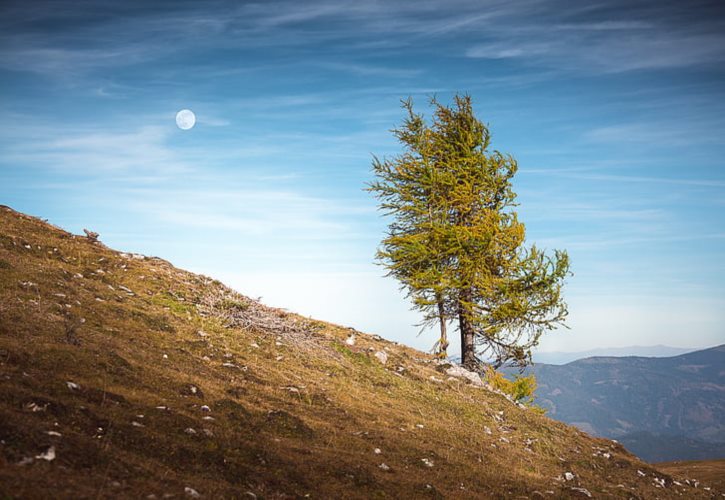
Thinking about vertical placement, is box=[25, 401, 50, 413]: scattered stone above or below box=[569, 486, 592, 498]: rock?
above

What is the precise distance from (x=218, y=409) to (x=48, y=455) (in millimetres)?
4603

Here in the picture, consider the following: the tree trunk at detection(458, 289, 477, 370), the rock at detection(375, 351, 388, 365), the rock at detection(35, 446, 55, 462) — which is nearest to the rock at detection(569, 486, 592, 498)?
the rock at detection(375, 351, 388, 365)

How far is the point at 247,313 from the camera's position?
20.0 m

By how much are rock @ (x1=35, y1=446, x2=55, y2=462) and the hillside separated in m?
0.03

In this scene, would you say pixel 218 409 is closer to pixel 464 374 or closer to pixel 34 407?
pixel 34 407

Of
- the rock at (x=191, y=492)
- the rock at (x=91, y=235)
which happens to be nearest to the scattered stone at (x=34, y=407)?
the rock at (x=191, y=492)

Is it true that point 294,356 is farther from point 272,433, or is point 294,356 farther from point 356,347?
point 272,433

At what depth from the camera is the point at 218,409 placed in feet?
35.5

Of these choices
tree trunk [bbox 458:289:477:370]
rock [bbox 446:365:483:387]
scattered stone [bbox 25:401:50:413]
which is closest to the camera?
scattered stone [bbox 25:401:50:413]

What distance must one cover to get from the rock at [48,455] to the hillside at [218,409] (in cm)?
3

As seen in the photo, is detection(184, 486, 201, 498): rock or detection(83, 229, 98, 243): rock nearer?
detection(184, 486, 201, 498): rock

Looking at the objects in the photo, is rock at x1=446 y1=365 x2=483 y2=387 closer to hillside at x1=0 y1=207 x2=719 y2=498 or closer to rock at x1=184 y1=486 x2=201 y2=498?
hillside at x1=0 y1=207 x2=719 y2=498

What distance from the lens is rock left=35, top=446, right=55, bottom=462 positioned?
631 centimetres

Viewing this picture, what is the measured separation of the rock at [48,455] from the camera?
6.31 meters
